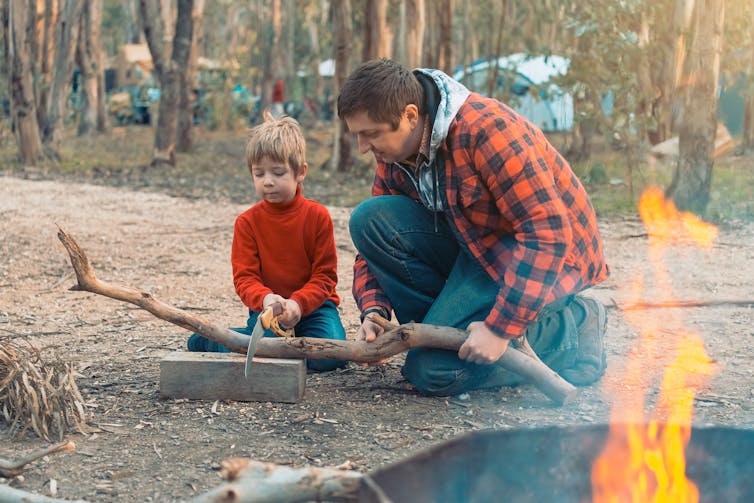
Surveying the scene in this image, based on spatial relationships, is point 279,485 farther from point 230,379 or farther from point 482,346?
point 230,379

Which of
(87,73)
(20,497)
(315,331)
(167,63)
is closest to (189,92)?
(167,63)

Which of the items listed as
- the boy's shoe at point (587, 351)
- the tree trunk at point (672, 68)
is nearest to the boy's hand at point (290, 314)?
the boy's shoe at point (587, 351)

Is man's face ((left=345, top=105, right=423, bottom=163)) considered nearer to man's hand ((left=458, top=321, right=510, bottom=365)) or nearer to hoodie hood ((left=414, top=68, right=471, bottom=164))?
hoodie hood ((left=414, top=68, right=471, bottom=164))

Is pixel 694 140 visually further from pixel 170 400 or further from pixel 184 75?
pixel 184 75

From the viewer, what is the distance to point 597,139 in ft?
56.2

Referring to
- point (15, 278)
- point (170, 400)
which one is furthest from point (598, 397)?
point (15, 278)

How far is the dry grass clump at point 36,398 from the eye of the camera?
2895mm

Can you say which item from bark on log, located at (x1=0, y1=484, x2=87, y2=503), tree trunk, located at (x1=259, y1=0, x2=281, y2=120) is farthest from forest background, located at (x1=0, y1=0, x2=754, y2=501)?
tree trunk, located at (x1=259, y1=0, x2=281, y2=120)

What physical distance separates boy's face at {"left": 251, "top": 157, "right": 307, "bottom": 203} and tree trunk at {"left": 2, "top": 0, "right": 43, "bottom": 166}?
A: 32.1ft

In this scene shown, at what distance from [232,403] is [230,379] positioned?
84mm

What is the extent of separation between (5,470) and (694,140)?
6.36 m

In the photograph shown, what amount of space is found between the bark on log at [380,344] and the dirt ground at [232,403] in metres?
0.14

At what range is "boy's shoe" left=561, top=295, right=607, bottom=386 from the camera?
11.4 ft

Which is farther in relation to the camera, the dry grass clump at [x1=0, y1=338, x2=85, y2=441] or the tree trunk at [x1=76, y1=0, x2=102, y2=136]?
the tree trunk at [x1=76, y1=0, x2=102, y2=136]
